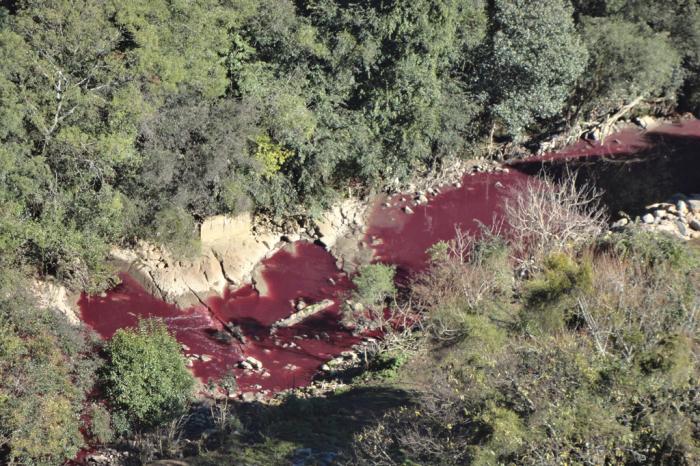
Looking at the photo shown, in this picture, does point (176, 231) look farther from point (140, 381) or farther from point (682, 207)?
point (682, 207)

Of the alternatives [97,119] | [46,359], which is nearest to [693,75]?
[97,119]

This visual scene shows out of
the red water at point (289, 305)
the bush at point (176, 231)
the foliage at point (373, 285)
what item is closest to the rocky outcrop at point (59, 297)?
the red water at point (289, 305)

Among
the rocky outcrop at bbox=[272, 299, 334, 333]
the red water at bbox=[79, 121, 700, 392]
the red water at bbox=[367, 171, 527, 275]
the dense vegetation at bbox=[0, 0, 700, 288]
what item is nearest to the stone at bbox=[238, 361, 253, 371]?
the red water at bbox=[79, 121, 700, 392]

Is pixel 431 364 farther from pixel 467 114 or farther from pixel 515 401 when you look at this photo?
pixel 467 114

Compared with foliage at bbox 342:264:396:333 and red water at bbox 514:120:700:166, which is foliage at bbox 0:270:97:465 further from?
red water at bbox 514:120:700:166

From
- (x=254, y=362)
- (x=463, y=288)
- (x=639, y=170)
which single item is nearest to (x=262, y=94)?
(x=254, y=362)

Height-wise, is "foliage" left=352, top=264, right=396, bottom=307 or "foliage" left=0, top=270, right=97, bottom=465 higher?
"foliage" left=352, top=264, right=396, bottom=307

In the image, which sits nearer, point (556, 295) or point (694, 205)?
point (556, 295)
